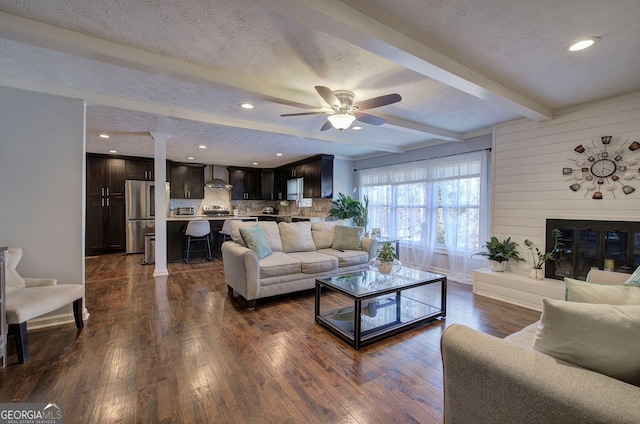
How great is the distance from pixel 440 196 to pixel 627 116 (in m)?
2.39

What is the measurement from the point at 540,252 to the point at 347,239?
2.56 metres

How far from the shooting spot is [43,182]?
2.72m

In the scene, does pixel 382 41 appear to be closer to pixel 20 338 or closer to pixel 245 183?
pixel 20 338

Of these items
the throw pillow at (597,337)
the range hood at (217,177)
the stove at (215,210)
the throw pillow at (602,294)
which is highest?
the range hood at (217,177)

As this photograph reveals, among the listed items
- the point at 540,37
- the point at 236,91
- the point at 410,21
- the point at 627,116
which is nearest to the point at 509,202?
the point at 627,116

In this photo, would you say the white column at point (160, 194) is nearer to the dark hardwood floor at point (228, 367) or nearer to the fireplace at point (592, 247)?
the dark hardwood floor at point (228, 367)

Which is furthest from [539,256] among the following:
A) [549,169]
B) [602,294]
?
[602,294]

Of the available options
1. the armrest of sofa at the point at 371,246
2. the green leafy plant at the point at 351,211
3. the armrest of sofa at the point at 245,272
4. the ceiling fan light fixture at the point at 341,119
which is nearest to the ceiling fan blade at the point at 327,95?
the ceiling fan light fixture at the point at 341,119

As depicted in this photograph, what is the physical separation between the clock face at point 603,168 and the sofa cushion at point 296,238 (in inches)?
142

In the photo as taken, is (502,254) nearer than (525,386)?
No

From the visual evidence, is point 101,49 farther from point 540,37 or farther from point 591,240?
point 591,240

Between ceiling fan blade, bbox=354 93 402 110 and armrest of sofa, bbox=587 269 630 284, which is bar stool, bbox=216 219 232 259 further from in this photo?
armrest of sofa, bbox=587 269 630 284

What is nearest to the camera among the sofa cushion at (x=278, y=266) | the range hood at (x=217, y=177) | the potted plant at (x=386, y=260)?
the potted plant at (x=386, y=260)

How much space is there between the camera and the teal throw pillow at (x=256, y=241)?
3502 millimetres
